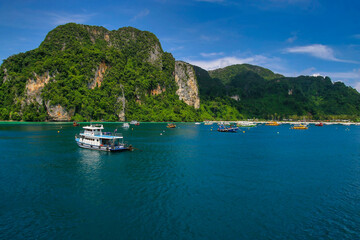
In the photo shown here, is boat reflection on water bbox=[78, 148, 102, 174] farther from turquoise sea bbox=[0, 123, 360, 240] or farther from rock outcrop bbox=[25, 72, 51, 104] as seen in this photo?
rock outcrop bbox=[25, 72, 51, 104]

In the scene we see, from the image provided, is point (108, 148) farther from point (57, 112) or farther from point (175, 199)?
point (57, 112)

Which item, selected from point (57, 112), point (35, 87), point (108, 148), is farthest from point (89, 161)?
point (35, 87)

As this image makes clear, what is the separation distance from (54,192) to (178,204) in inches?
611

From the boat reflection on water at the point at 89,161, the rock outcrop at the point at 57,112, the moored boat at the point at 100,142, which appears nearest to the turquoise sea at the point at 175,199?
the boat reflection on water at the point at 89,161

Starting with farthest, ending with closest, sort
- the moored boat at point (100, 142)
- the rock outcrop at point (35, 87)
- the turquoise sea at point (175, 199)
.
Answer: the rock outcrop at point (35, 87) < the moored boat at point (100, 142) < the turquoise sea at point (175, 199)

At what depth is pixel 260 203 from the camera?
25625 millimetres

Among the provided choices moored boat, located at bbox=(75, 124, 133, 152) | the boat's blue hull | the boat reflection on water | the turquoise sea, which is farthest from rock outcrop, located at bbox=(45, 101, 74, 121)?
the turquoise sea

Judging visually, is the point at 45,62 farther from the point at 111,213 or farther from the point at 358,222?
the point at 358,222

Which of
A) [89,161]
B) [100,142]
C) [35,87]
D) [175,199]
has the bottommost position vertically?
[175,199]

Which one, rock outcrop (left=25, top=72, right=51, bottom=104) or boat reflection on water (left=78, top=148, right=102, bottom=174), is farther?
rock outcrop (left=25, top=72, right=51, bottom=104)

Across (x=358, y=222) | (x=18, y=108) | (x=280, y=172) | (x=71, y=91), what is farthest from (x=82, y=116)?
(x=358, y=222)

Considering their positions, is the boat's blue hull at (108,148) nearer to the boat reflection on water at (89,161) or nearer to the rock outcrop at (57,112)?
the boat reflection on water at (89,161)

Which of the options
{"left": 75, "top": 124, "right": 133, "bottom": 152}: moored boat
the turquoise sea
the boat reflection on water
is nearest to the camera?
the turquoise sea

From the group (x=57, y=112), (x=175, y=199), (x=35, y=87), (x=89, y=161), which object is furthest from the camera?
(x=35, y=87)
